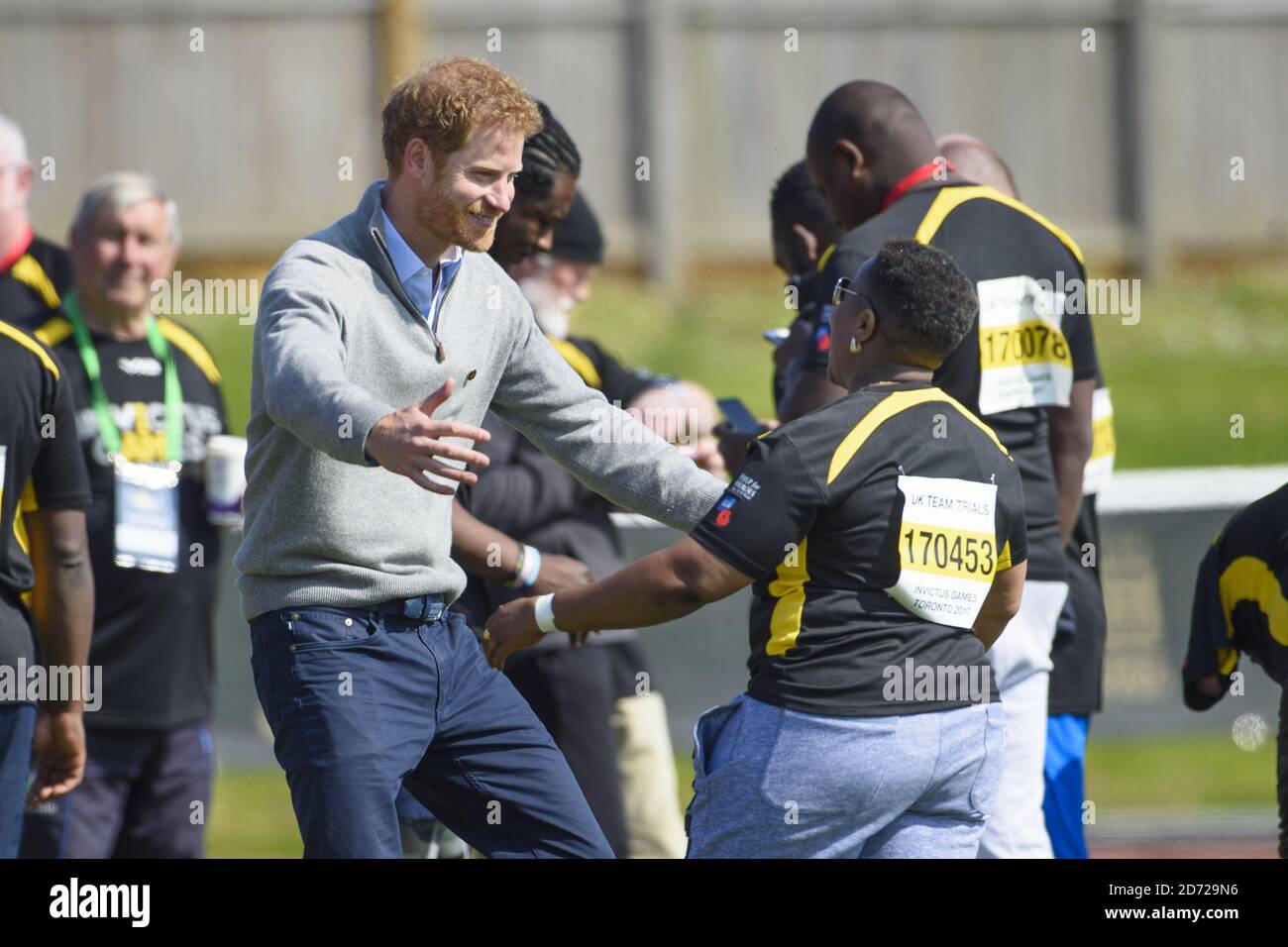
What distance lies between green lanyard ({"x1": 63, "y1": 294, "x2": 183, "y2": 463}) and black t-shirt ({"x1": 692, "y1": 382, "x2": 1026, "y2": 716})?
2948 mm

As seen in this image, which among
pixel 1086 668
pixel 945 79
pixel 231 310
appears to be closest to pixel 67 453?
pixel 1086 668

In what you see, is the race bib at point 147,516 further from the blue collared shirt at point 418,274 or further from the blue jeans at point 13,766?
the blue collared shirt at point 418,274

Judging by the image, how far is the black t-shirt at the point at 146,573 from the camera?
581 cm

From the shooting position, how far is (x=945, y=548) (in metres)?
3.57

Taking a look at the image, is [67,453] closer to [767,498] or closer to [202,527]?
[202,527]

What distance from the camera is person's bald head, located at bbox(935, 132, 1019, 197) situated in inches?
210

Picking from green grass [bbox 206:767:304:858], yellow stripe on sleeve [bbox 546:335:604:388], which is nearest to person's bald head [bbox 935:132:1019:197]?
yellow stripe on sleeve [bbox 546:335:604:388]

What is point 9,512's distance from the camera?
4332 millimetres

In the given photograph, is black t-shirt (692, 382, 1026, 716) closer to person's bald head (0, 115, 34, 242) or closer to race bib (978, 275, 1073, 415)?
race bib (978, 275, 1073, 415)

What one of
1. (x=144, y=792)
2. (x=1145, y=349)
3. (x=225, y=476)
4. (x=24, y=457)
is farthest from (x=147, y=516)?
(x=1145, y=349)

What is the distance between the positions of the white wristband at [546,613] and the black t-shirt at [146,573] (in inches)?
98.7

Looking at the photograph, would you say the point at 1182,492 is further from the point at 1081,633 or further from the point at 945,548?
the point at 945,548

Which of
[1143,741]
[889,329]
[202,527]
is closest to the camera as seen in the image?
[889,329]
